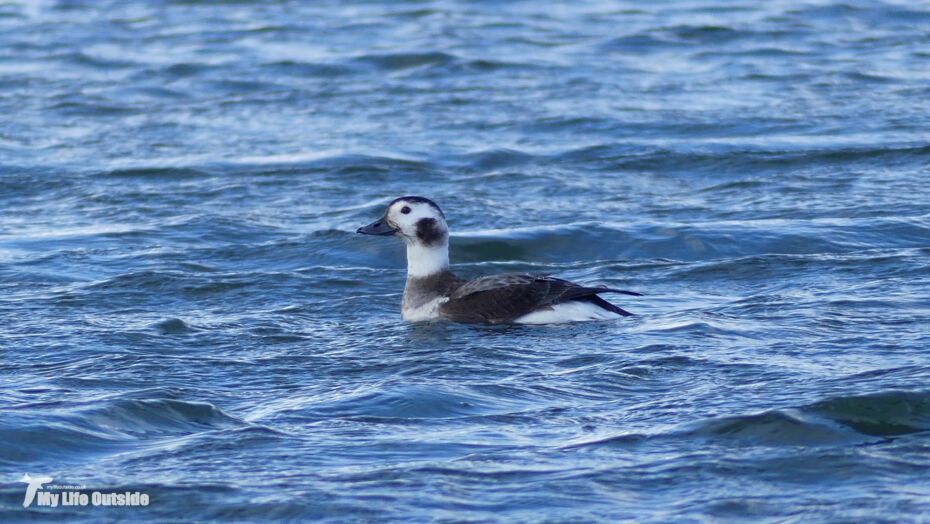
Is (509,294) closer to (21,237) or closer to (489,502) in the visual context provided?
(489,502)

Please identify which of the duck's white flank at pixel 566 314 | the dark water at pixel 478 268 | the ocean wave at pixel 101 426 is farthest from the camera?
the duck's white flank at pixel 566 314

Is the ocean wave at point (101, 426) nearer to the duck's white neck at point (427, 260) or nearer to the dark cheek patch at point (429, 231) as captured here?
the duck's white neck at point (427, 260)

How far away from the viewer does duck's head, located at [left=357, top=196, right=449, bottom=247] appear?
11.8 m

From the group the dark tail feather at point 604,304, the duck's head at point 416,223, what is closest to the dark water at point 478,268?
the dark tail feather at point 604,304

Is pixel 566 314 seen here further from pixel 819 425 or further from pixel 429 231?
pixel 819 425

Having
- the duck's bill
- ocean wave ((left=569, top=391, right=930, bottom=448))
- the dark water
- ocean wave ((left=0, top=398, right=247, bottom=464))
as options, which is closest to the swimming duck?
the duck's bill

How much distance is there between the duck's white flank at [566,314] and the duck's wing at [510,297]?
1.3 inches

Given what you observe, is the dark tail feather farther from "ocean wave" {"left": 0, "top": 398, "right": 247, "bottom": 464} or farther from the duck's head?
"ocean wave" {"left": 0, "top": 398, "right": 247, "bottom": 464}

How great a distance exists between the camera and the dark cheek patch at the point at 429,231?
38.6 ft

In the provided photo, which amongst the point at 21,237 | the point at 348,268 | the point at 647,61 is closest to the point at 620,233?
the point at 348,268

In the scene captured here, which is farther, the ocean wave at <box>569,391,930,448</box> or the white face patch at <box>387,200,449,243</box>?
the white face patch at <box>387,200,449,243</box>

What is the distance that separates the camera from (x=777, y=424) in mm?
8352

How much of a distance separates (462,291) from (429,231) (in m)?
0.61

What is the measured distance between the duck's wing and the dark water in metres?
0.17
